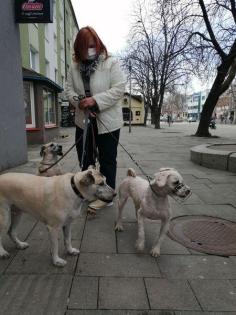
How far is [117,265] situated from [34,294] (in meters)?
0.93

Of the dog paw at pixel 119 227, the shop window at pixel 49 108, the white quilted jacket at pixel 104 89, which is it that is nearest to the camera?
the dog paw at pixel 119 227

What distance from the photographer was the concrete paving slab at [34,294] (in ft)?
9.22

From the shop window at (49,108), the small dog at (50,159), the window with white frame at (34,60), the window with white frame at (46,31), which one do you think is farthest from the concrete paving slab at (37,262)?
the window with white frame at (46,31)

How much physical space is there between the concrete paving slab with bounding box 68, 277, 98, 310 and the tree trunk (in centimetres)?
1916

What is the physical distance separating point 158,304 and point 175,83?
45.1m

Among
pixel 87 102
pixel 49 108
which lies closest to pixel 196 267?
pixel 87 102

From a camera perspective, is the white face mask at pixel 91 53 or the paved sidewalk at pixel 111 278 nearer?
the paved sidewalk at pixel 111 278

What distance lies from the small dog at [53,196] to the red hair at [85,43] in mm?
2014

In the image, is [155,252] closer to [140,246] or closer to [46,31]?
[140,246]

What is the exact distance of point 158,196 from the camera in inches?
152

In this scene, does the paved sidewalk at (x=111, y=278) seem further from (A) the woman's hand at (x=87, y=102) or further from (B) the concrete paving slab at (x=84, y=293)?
(A) the woman's hand at (x=87, y=102)

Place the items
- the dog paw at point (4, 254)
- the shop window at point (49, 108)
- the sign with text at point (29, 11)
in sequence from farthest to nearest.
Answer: the shop window at point (49, 108)
the sign with text at point (29, 11)
the dog paw at point (4, 254)

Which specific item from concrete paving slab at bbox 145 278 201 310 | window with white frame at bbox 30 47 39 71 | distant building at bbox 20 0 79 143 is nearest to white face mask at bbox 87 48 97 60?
concrete paving slab at bbox 145 278 201 310

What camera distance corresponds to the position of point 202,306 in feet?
9.52
